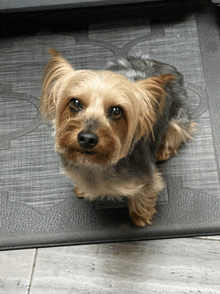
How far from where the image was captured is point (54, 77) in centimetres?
156

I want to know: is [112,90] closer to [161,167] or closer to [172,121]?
[172,121]

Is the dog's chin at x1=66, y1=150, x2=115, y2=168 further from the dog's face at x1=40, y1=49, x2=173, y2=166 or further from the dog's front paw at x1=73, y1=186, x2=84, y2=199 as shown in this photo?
the dog's front paw at x1=73, y1=186, x2=84, y2=199

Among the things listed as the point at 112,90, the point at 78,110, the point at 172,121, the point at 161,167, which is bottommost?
the point at 161,167

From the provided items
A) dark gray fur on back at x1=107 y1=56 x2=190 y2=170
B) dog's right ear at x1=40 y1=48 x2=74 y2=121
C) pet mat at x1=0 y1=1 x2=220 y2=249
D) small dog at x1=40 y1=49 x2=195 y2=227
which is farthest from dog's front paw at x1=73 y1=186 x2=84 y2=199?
dog's right ear at x1=40 y1=48 x2=74 y2=121

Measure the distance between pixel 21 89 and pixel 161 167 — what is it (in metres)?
1.04

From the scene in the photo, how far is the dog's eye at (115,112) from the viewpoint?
150cm

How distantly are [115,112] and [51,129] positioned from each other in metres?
0.88

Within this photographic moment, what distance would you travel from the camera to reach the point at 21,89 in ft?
8.11

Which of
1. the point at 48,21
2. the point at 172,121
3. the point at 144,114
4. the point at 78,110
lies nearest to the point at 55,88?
the point at 78,110

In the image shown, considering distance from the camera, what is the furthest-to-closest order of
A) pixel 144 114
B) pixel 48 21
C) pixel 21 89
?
1. pixel 48 21
2. pixel 21 89
3. pixel 144 114

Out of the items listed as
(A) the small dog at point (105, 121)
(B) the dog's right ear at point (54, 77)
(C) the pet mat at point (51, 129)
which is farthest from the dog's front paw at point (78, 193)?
(B) the dog's right ear at point (54, 77)

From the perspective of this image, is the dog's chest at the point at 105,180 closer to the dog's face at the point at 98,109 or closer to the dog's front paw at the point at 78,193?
the dog's face at the point at 98,109

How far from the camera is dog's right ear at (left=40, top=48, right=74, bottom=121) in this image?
1521 mm

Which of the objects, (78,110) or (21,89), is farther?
(21,89)
